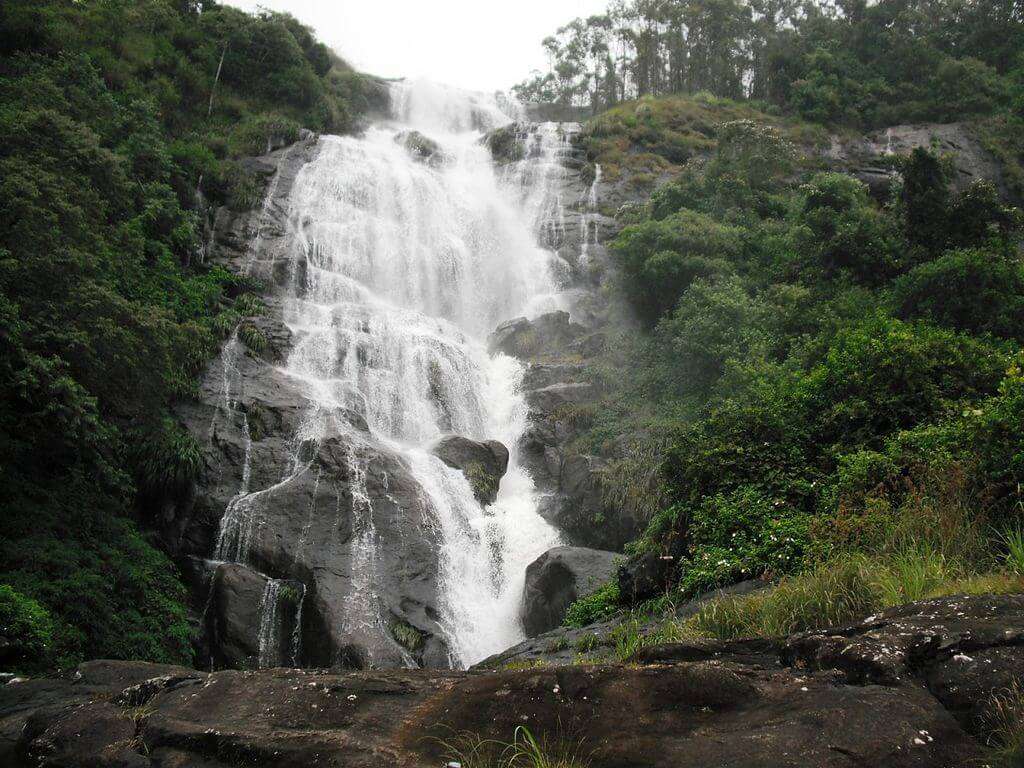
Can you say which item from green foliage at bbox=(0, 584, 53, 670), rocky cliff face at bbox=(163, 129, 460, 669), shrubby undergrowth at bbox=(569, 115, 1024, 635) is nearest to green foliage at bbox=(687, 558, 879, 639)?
shrubby undergrowth at bbox=(569, 115, 1024, 635)

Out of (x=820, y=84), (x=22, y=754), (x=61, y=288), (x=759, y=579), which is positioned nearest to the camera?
(x=22, y=754)

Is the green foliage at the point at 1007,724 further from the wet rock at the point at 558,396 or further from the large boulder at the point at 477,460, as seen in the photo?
the wet rock at the point at 558,396

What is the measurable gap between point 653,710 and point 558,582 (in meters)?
9.34

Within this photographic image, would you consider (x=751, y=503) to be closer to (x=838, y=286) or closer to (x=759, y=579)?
(x=759, y=579)

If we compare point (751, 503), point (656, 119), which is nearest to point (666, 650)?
point (751, 503)

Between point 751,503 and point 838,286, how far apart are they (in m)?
12.9

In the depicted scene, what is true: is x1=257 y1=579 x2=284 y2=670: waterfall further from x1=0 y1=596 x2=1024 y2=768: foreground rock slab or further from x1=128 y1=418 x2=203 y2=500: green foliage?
x1=0 y1=596 x2=1024 y2=768: foreground rock slab

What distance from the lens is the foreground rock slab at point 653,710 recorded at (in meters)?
3.11

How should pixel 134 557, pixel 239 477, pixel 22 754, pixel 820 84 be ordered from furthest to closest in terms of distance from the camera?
pixel 820 84 < pixel 239 477 < pixel 134 557 < pixel 22 754

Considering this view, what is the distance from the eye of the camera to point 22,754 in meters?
4.89

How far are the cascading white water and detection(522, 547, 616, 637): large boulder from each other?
0.58m

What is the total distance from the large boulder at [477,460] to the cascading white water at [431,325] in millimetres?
307

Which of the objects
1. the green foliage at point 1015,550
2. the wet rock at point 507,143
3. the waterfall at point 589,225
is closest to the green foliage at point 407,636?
the green foliage at point 1015,550

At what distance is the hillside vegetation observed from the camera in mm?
10344
